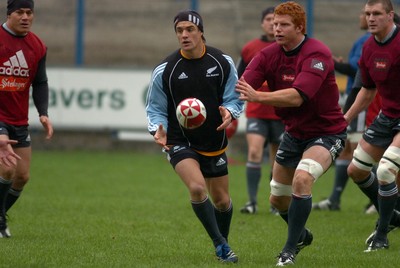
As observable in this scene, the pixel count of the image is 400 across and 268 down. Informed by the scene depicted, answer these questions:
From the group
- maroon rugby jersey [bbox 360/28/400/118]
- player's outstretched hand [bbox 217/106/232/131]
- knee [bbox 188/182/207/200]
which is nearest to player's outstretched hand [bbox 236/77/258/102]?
player's outstretched hand [bbox 217/106/232/131]

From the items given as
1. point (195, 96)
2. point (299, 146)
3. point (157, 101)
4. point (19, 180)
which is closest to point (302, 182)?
point (299, 146)

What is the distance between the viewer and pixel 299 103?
796 centimetres

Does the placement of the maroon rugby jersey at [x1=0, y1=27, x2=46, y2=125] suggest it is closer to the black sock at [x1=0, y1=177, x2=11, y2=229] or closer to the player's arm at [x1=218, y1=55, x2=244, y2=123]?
the black sock at [x1=0, y1=177, x2=11, y2=229]

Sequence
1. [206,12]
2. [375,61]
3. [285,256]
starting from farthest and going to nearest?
[206,12] < [375,61] < [285,256]

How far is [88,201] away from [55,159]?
6334 millimetres

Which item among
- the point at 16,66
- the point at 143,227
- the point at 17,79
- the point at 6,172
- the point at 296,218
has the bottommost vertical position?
the point at 143,227

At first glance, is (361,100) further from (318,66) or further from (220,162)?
(220,162)

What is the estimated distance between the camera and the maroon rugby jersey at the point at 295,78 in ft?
27.0

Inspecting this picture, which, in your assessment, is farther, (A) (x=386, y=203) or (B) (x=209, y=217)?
(A) (x=386, y=203)

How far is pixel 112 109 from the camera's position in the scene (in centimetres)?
2077

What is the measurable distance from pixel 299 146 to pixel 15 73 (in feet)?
10.2

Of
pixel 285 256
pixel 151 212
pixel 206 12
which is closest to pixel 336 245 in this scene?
pixel 285 256

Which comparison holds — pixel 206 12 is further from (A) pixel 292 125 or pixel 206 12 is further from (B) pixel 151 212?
(A) pixel 292 125

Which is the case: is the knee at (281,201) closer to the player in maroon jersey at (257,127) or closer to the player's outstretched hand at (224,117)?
the player's outstretched hand at (224,117)
